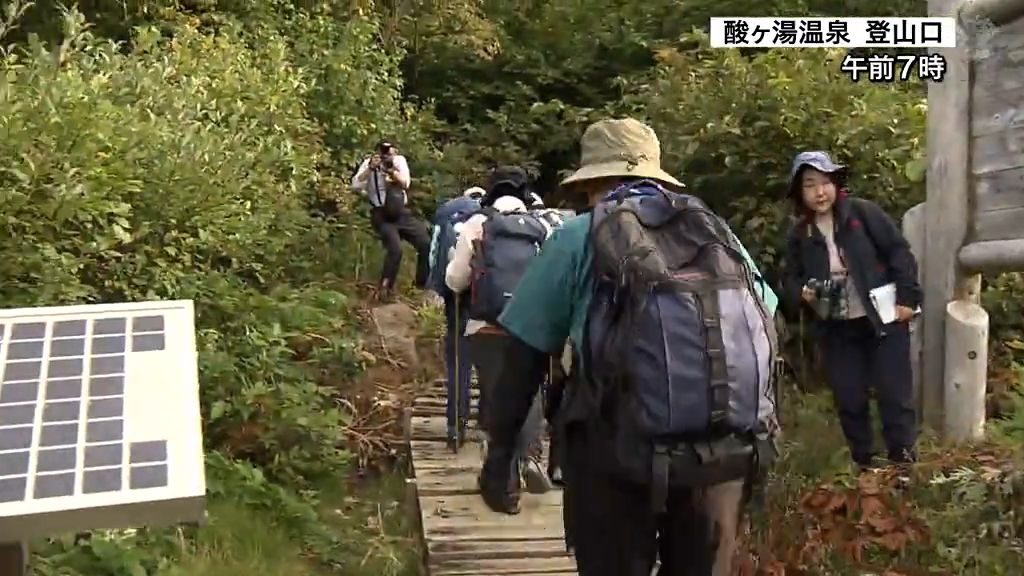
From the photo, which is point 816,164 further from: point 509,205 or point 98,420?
point 98,420

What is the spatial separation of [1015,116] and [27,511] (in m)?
4.29

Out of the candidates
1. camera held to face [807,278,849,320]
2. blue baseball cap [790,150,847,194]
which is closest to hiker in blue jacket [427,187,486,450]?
blue baseball cap [790,150,847,194]

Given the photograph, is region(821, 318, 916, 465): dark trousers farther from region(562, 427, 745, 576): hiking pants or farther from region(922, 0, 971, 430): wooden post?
region(562, 427, 745, 576): hiking pants

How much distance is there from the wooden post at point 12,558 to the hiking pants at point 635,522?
1382 mm

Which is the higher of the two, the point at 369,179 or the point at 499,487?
the point at 369,179

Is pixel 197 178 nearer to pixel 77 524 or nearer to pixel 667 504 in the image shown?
pixel 667 504

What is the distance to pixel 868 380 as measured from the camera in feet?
16.2

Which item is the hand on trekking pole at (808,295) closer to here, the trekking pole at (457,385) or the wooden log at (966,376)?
the wooden log at (966,376)

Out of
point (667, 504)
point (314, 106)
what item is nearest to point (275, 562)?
point (667, 504)

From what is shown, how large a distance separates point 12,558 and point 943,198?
4.35 m

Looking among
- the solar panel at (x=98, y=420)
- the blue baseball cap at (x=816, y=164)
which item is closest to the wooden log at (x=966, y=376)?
the blue baseball cap at (x=816, y=164)

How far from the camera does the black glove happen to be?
332 cm

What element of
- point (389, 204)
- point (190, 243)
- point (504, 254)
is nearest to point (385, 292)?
point (389, 204)

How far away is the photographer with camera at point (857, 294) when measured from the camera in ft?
15.6
